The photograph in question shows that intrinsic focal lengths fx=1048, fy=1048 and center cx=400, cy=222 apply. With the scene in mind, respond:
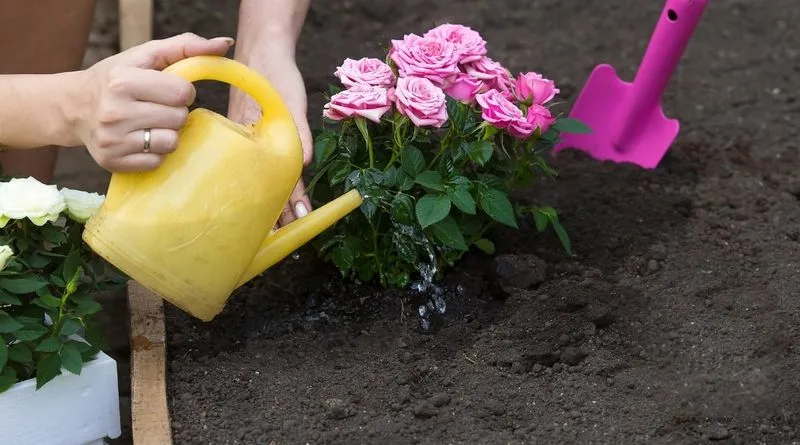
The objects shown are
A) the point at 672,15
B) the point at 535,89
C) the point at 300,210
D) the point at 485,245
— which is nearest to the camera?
the point at 300,210

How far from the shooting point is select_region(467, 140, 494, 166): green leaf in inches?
69.2

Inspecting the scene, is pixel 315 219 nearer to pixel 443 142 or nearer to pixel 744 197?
pixel 443 142

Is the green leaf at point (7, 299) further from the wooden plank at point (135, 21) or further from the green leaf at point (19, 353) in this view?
the wooden plank at point (135, 21)

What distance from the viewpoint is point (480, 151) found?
177 centimetres

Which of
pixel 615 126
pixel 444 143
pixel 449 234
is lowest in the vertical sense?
pixel 615 126

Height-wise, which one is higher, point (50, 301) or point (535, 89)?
point (535, 89)

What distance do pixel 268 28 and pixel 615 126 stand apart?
2.81 ft

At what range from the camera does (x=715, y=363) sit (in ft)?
5.85

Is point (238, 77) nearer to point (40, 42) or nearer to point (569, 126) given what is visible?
point (569, 126)

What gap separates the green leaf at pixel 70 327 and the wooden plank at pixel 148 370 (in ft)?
0.62

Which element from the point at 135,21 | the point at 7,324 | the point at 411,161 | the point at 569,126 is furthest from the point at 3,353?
the point at 135,21

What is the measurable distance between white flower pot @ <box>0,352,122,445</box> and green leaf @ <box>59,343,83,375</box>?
5cm

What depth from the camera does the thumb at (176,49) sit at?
4.95ft

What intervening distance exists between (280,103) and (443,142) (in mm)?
371
